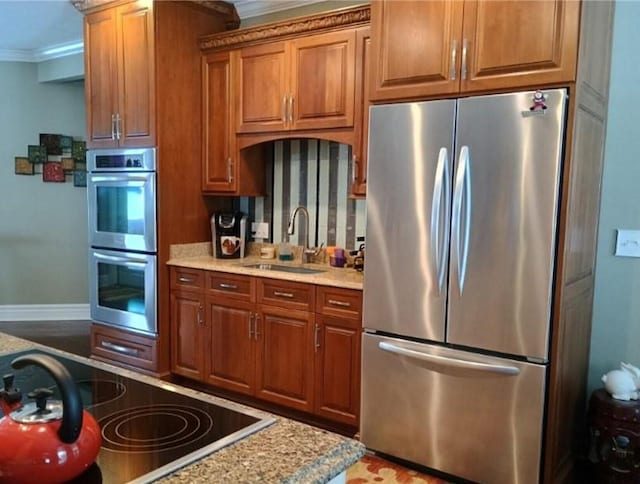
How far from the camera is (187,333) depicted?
3684 millimetres

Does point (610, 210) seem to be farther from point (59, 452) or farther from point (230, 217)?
point (59, 452)

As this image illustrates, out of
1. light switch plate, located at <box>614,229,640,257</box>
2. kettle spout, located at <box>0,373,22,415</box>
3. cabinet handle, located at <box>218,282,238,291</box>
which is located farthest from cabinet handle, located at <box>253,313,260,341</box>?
kettle spout, located at <box>0,373,22,415</box>

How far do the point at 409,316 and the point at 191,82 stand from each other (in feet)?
7.62

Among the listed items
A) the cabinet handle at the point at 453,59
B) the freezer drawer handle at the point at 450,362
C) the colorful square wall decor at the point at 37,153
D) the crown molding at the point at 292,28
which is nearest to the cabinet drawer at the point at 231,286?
the freezer drawer handle at the point at 450,362

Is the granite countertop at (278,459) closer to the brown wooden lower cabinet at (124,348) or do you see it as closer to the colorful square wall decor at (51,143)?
→ the brown wooden lower cabinet at (124,348)

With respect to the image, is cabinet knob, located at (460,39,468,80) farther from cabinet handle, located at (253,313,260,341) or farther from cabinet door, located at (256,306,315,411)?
cabinet handle, located at (253,313,260,341)

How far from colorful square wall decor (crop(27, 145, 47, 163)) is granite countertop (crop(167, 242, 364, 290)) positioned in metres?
2.83

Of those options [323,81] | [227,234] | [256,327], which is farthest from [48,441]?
[227,234]

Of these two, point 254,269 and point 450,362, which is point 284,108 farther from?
point 450,362

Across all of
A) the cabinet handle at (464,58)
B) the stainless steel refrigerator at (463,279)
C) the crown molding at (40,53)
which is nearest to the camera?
the stainless steel refrigerator at (463,279)

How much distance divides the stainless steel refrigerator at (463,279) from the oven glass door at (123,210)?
172cm

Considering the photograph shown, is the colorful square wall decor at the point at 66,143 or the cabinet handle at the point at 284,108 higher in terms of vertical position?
the cabinet handle at the point at 284,108

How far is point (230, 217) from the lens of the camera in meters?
3.89

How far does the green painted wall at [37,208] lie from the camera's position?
18.3ft
